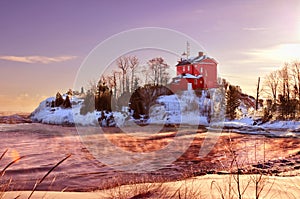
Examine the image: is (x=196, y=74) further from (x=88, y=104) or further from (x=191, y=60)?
(x=88, y=104)

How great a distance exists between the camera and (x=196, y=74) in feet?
124

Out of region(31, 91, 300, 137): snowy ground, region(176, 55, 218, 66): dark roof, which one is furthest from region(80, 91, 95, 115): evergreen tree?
region(176, 55, 218, 66): dark roof

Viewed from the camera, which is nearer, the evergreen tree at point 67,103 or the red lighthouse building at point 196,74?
the evergreen tree at point 67,103

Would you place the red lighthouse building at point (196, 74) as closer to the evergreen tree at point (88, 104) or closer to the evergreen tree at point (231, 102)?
the evergreen tree at point (231, 102)

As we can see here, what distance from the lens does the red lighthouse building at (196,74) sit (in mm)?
35875

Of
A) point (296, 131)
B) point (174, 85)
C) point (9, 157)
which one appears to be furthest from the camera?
point (174, 85)

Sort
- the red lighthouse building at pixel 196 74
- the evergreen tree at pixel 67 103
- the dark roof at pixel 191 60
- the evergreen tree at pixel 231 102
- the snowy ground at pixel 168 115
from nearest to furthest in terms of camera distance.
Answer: the snowy ground at pixel 168 115 < the evergreen tree at pixel 231 102 < the evergreen tree at pixel 67 103 < the red lighthouse building at pixel 196 74 < the dark roof at pixel 191 60

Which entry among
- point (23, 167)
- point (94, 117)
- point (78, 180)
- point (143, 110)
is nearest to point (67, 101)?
point (94, 117)

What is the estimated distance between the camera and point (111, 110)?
28.4m

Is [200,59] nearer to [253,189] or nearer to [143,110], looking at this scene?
[143,110]

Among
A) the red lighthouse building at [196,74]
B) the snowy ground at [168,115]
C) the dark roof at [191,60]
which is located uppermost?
the dark roof at [191,60]

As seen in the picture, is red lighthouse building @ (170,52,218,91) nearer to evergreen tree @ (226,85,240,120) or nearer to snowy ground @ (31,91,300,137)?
snowy ground @ (31,91,300,137)

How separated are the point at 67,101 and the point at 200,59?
15.5 m

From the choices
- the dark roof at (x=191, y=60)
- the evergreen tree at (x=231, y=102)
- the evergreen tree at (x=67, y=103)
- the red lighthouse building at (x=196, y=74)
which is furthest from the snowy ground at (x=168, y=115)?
the dark roof at (x=191, y=60)
